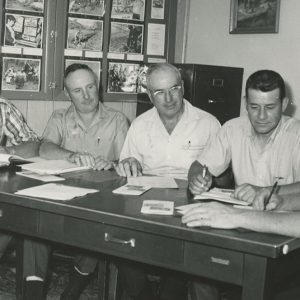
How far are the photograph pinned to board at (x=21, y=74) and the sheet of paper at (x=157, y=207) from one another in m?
2.27

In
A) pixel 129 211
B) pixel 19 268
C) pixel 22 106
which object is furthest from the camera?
pixel 22 106

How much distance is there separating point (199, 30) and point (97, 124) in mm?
1598

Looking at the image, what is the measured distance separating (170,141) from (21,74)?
1515mm

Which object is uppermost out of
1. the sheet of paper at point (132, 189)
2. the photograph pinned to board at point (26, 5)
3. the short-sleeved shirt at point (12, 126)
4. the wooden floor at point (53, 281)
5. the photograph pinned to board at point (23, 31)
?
the photograph pinned to board at point (26, 5)

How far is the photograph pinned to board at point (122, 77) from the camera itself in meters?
4.69

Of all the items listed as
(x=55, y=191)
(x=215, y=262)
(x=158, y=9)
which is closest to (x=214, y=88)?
(x=158, y=9)

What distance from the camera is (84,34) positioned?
448cm

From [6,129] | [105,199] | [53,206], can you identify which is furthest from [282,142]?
[6,129]

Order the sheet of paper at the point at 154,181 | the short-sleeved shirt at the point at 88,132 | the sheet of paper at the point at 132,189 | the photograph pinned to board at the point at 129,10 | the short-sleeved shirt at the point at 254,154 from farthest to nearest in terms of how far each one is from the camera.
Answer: the photograph pinned to board at the point at 129,10 < the short-sleeved shirt at the point at 88,132 < the short-sleeved shirt at the point at 254,154 < the sheet of paper at the point at 154,181 < the sheet of paper at the point at 132,189

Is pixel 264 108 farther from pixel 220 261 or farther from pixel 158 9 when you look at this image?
pixel 158 9

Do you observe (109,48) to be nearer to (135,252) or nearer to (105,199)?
(105,199)

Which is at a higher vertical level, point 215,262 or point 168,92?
point 168,92

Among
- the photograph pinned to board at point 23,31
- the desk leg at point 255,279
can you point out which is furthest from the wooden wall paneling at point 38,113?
the desk leg at point 255,279

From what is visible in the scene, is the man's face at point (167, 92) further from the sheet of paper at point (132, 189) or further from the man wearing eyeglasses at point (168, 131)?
the sheet of paper at point (132, 189)
